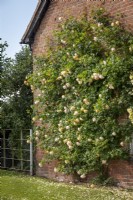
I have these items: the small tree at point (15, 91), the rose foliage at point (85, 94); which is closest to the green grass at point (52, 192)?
the rose foliage at point (85, 94)

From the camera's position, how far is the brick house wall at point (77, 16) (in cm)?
1086

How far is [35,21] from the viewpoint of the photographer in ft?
46.0

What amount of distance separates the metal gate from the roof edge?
321 centimetres

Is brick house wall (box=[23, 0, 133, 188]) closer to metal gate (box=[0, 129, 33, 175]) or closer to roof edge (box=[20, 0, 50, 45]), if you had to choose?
roof edge (box=[20, 0, 50, 45])

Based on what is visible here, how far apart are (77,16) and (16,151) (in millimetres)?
5629

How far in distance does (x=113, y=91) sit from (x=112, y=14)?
2.18 m

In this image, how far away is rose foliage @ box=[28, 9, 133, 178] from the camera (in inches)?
413

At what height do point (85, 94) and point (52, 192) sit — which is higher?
point (85, 94)

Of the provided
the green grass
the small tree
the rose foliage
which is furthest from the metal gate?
the green grass

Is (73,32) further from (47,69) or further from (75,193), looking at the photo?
(75,193)

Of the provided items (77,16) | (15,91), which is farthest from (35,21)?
(15,91)

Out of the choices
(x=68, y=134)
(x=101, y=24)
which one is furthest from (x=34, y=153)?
(x=101, y=24)

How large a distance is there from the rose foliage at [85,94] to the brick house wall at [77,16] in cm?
30

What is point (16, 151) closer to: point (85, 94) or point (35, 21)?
point (35, 21)
